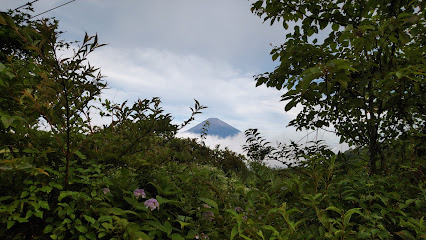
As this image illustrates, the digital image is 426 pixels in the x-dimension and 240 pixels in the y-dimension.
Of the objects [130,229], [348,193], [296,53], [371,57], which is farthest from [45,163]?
[371,57]

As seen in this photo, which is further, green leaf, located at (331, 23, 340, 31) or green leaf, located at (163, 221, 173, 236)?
green leaf, located at (331, 23, 340, 31)

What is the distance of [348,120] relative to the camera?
3.06 meters

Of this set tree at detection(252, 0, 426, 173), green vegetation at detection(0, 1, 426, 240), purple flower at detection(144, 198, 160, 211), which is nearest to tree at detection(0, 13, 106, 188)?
green vegetation at detection(0, 1, 426, 240)

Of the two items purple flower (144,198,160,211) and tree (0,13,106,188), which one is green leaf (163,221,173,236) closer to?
purple flower (144,198,160,211)

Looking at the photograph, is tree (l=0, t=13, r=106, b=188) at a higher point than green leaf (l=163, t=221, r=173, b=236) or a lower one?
higher

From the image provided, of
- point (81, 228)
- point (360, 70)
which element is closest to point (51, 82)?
point (81, 228)

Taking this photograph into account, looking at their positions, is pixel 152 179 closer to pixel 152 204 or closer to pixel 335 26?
pixel 152 204

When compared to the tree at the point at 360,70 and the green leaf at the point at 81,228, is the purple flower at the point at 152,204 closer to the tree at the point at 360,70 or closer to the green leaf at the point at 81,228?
the green leaf at the point at 81,228

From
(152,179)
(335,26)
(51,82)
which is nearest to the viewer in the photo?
(51,82)

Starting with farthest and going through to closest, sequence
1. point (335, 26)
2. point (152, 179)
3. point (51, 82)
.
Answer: point (335, 26)
point (152, 179)
point (51, 82)

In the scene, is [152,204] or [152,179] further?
[152,179]

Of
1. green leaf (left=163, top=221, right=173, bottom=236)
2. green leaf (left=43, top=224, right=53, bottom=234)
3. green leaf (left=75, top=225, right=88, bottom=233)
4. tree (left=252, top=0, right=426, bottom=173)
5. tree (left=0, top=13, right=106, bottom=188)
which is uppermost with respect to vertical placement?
tree (left=252, top=0, right=426, bottom=173)

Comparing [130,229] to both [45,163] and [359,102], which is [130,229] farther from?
[359,102]

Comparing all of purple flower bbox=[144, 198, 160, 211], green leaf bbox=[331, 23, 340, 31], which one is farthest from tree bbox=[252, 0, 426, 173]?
purple flower bbox=[144, 198, 160, 211]
